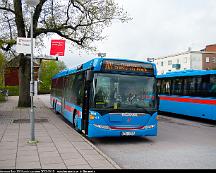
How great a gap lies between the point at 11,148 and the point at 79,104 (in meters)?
3.57

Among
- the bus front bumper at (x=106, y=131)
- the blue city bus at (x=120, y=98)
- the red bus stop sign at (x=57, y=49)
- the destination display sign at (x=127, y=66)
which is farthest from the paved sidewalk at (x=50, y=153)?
the red bus stop sign at (x=57, y=49)

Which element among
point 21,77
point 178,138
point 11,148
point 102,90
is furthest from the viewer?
point 21,77

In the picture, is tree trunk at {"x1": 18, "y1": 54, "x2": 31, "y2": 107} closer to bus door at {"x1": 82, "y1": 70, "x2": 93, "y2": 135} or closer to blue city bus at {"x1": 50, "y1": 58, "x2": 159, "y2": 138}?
bus door at {"x1": 82, "y1": 70, "x2": 93, "y2": 135}

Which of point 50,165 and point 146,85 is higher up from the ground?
point 146,85

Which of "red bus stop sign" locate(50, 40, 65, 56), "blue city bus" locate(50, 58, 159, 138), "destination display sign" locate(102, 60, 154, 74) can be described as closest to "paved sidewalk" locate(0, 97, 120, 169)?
"blue city bus" locate(50, 58, 159, 138)

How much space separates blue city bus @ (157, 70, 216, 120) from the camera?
15.6m

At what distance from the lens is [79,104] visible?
38.7 feet

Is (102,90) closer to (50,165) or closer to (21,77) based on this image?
(50,165)

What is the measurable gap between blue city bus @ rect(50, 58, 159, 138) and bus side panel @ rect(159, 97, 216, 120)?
5982 mm

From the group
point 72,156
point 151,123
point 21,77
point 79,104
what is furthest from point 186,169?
point 21,77

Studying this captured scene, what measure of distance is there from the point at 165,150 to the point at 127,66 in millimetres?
3024

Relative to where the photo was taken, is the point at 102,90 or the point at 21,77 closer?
the point at 102,90

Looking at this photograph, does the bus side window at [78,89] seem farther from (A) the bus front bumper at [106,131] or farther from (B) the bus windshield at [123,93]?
(A) the bus front bumper at [106,131]

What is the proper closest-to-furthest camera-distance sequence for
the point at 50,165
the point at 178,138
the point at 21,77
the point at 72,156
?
the point at 50,165
the point at 72,156
the point at 178,138
the point at 21,77
